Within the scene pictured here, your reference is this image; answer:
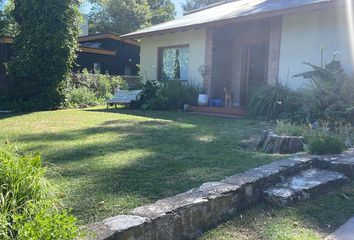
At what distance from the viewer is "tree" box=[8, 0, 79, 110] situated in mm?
12289

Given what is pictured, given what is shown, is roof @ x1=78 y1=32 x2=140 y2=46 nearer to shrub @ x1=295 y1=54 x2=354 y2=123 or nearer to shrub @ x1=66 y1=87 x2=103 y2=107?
shrub @ x1=66 y1=87 x2=103 y2=107

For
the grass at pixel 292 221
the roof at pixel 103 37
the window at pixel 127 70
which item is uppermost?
the roof at pixel 103 37

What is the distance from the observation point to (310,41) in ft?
33.1

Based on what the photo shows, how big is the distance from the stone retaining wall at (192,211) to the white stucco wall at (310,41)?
6.63 m

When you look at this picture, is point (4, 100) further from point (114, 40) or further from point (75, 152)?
point (114, 40)

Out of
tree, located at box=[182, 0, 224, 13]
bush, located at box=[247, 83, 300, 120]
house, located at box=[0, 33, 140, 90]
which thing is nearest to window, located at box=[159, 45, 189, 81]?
bush, located at box=[247, 83, 300, 120]

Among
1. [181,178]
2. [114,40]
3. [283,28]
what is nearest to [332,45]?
Result: [283,28]

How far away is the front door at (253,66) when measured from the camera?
482 inches

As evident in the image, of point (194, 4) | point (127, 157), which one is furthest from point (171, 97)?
point (194, 4)

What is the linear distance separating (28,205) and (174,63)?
1342 centimetres

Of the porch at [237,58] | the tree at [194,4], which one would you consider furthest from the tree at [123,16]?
the porch at [237,58]

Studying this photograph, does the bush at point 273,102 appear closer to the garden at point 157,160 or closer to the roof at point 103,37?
the garden at point 157,160

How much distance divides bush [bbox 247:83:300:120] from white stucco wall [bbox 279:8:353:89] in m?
0.86

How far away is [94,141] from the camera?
20.0 feet
